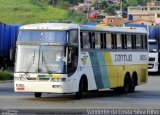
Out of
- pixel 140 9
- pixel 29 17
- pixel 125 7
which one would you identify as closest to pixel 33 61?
pixel 29 17

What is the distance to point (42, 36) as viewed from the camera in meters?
24.2

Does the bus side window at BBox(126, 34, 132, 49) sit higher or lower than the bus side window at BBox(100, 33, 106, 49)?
lower

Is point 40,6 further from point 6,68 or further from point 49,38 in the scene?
point 49,38

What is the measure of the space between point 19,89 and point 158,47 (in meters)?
29.5

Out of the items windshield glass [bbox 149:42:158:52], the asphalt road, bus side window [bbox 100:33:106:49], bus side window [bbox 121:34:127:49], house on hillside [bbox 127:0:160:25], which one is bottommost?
house on hillside [bbox 127:0:160:25]

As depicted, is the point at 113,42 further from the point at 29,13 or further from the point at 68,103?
the point at 29,13

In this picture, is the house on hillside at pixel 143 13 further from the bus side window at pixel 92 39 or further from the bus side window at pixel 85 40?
the bus side window at pixel 85 40

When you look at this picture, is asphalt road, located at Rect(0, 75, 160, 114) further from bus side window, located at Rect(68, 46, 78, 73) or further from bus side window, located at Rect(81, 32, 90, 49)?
bus side window, located at Rect(81, 32, 90, 49)

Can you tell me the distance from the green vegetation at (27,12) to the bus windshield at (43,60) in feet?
335

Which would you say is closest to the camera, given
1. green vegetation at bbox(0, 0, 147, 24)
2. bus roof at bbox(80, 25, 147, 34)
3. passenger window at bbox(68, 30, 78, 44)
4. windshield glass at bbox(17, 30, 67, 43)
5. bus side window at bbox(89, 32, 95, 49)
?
windshield glass at bbox(17, 30, 67, 43)

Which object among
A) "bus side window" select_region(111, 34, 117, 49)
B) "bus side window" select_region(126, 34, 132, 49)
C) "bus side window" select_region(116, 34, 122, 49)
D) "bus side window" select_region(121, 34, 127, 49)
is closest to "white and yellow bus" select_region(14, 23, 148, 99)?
"bus side window" select_region(111, 34, 117, 49)

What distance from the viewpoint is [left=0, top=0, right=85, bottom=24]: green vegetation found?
5141 inches

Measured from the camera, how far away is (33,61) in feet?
77.9

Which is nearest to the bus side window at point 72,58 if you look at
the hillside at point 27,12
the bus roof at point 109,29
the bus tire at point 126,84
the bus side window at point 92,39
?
the bus roof at point 109,29
